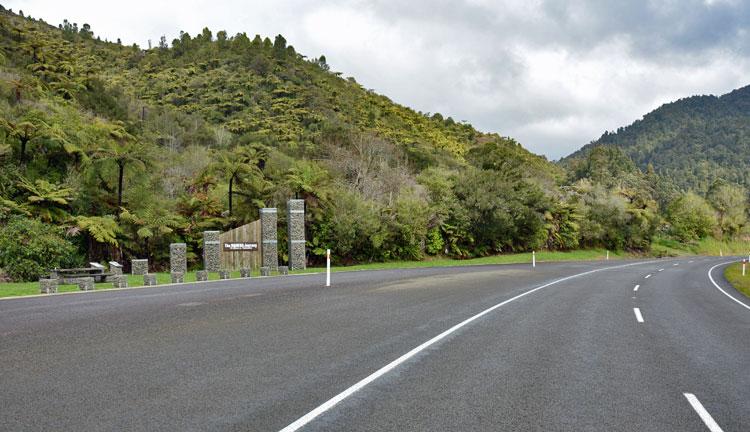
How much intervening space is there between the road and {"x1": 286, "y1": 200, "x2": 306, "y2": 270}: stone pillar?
17114 mm

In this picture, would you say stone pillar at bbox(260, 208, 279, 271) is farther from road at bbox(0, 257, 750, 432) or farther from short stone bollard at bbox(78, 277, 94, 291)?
road at bbox(0, 257, 750, 432)

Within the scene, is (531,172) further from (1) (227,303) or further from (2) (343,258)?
(1) (227,303)

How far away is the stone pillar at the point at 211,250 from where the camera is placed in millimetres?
28141

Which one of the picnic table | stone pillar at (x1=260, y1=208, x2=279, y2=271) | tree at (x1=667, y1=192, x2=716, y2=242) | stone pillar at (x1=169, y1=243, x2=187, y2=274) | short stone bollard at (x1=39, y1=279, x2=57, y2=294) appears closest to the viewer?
short stone bollard at (x1=39, y1=279, x2=57, y2=294)

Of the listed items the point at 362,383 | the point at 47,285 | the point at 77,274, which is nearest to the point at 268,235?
the point at 77,274

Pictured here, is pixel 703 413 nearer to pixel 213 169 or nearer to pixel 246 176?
pixel 246 176

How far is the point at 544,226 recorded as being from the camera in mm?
59125

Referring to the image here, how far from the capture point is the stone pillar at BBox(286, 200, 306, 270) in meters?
31.3

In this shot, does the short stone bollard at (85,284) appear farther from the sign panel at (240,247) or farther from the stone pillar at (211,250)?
the sign panel at (240,247)

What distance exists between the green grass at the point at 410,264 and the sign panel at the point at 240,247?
1.84 meters

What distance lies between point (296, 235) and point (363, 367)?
978 inches

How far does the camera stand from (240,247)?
2958 centimetres

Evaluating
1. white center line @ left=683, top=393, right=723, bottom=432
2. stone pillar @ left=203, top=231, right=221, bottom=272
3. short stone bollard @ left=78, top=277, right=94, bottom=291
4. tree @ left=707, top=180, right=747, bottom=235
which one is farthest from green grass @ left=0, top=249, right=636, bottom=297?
tree @ left=707, top=180, right=747, bottom=235

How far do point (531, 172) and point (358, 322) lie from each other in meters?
67.1
